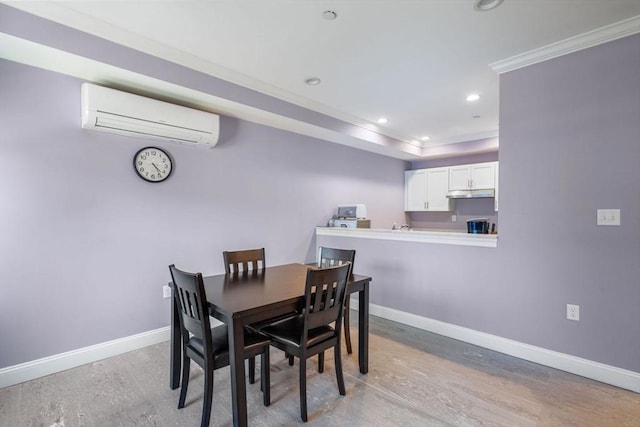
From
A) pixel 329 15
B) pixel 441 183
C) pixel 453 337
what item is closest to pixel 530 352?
pixel 453 337

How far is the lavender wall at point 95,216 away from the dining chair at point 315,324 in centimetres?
153

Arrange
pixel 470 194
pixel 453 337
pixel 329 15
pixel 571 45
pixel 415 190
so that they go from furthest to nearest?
pixel 415 190 < pixel 470 194 < pixel 453 337 < pixel 571 45 < pixel 329 15

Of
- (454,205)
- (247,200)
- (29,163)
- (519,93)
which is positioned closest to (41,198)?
(29,163)

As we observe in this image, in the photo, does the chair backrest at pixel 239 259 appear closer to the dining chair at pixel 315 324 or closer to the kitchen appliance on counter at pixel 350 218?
the dining chair at pixel 315 324

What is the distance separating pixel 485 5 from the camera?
1973 millimetres

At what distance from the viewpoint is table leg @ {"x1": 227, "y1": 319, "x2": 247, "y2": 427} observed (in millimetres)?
1598

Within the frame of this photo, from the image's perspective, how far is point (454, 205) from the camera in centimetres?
582

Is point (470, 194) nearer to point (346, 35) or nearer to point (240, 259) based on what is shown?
point (346, 35)

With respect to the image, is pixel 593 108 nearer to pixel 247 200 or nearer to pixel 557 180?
pixel 557 180

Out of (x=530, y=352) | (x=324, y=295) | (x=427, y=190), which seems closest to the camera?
(x=324, y=295)

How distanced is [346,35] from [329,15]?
28cm

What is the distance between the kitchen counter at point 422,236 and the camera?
2.87 m

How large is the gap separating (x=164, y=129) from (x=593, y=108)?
11.5 feet

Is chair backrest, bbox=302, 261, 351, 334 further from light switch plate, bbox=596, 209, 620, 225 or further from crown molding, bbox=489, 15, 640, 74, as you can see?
crown molding, bbox=489, 15, 640, 74
